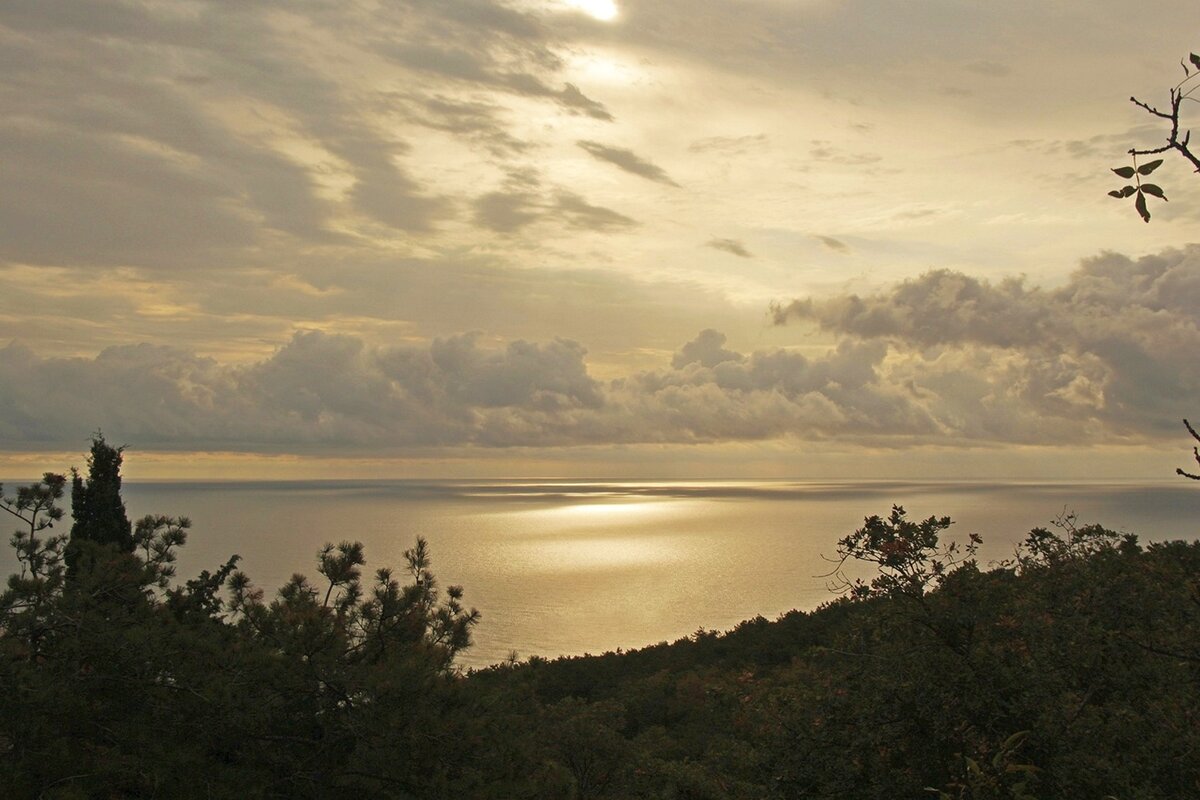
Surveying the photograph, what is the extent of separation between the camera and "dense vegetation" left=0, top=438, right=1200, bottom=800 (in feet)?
33.6

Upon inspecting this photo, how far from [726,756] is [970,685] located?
4567 mm

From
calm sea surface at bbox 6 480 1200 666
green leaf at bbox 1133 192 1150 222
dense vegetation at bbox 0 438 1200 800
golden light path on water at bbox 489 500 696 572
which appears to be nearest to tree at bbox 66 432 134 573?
dense vegetation at bbox 0 438 1200 800

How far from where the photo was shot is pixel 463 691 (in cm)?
1227

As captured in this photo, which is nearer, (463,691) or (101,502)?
(463,691)

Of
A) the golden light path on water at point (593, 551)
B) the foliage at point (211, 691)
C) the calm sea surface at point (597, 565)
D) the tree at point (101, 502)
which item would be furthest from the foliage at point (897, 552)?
the golden light path on water at point (593, 551)

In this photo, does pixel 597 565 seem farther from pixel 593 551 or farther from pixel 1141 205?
pixel 1141 205

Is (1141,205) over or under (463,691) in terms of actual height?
over

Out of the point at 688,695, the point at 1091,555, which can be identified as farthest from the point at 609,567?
the point at 1091,555

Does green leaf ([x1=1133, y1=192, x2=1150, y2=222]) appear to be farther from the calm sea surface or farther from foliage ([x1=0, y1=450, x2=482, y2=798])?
the calm sea surface

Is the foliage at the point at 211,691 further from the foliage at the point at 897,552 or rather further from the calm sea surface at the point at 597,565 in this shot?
the calm sea surface at the point at 597,565

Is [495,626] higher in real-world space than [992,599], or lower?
lower

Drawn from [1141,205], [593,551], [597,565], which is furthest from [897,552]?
[593,551]

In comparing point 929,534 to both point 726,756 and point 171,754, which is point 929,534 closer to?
point 726,756

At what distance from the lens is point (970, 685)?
37.2 feet
